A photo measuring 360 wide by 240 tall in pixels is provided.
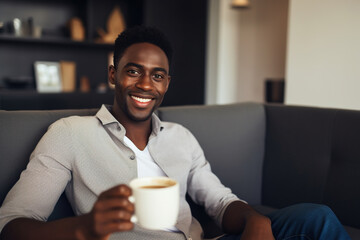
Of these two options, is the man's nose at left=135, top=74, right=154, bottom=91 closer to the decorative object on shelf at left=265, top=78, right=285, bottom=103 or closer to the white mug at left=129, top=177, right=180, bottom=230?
the white mug at left=129, top=177, right=180, bottom=230

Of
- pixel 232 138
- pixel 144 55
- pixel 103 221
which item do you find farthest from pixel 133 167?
pixel 232 138

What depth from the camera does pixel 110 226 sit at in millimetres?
760

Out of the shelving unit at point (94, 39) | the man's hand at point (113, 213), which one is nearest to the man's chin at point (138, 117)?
the man's hand at point (113, 213)

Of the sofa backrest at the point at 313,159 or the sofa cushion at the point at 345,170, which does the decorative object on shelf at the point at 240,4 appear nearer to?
the sofa backrest at the point at 313,159

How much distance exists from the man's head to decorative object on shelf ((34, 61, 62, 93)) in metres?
2.79

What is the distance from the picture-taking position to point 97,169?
4.15 feet

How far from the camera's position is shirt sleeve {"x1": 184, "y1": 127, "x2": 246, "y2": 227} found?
1367 mm

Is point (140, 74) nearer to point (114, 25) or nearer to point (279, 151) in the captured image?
point (279, 151)

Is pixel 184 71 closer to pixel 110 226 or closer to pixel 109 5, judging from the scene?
pixel 109 5

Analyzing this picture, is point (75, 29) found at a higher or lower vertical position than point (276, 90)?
higher

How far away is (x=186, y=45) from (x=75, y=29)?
3.88ft

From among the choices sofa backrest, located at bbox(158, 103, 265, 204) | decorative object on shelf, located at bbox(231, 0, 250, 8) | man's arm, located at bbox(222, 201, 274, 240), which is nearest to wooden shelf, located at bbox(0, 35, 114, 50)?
decorative object on shelf, located at bbox(231, 0, 250, 8)

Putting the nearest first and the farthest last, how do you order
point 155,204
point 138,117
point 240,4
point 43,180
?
1. point 155,204
2. point 43,180
3. point 138,117
4. point 240,4

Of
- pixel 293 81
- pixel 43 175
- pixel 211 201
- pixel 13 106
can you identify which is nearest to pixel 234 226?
pixel 211 201
